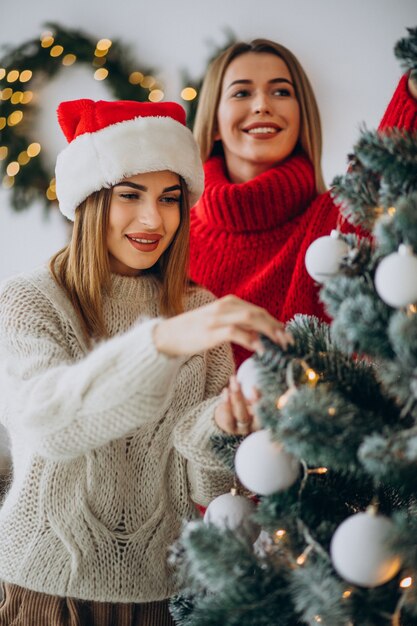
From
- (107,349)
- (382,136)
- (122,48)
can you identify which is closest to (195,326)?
(107,349)

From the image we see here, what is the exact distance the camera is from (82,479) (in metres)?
0.98

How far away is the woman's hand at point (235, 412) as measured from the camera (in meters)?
0.78

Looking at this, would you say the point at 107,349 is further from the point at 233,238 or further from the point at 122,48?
the point at 122,48

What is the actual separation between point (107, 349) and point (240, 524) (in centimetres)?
26

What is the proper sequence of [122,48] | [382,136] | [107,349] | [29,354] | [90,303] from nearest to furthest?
[382,136] → [107,349] → [29,354] → [90,303] → [122,48]

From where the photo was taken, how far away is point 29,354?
94cm

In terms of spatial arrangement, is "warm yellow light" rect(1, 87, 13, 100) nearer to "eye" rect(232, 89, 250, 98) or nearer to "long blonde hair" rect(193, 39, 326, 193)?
"long blonde hair" rect(193, 39, 326, 193)

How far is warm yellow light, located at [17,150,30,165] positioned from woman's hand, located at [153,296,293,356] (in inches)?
60.5

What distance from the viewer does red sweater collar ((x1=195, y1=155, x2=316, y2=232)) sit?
50.3 inches

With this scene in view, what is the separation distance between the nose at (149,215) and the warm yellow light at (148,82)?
115cm

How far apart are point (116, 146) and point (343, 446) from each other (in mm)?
640

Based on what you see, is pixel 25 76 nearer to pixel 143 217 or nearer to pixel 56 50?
pixel 56 50

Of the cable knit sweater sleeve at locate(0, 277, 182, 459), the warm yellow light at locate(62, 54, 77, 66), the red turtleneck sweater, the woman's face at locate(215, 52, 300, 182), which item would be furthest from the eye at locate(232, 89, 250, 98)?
the warm yellow light at locate(62, 54, 77, 66)

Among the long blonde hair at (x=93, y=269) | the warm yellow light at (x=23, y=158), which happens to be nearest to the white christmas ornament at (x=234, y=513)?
the long blonde hair at (x=93, y=269)
